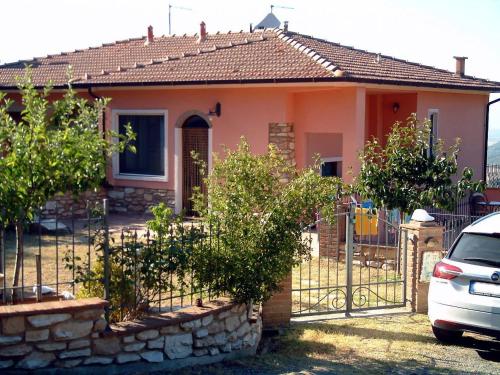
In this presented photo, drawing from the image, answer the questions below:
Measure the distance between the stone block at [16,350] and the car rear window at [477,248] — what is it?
4.59 meters

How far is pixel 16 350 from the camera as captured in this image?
6.11 metres

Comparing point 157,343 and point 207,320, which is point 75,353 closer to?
point 157,343

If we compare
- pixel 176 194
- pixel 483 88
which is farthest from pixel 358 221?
pixel 483 88

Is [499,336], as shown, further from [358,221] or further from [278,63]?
[278,63]

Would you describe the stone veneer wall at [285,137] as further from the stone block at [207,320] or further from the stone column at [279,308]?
the stone block at [207,320]

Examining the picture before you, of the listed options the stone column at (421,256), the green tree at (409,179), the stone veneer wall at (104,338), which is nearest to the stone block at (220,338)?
the stone veneer wall at (104,338)

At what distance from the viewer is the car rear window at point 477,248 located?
7871 millimetres

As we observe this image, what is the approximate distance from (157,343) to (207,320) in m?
0.60

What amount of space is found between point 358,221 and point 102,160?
265 inches

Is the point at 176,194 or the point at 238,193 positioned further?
the point at 176,194

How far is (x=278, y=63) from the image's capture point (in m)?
16.5

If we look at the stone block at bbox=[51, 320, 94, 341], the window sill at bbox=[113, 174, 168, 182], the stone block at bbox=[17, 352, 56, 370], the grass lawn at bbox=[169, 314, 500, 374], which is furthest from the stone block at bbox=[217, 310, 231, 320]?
the window sill at bbox=[113, 174, 168, 182]

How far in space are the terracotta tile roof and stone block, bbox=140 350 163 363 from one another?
9.10 metres

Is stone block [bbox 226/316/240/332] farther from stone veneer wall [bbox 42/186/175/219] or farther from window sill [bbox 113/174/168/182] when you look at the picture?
window sill [bbox 113/174/168/182]
